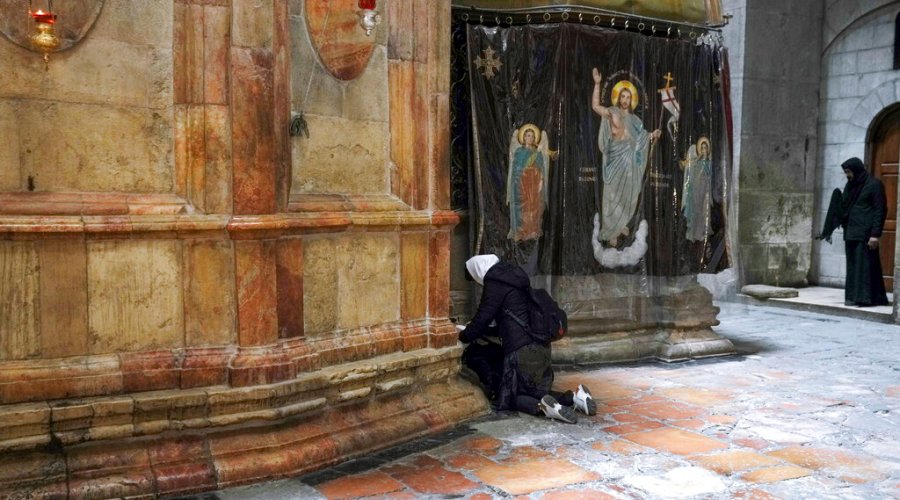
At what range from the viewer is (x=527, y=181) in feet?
24.0

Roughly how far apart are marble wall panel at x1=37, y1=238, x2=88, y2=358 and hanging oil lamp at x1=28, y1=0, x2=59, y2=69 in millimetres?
957

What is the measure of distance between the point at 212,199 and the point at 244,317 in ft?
2.23

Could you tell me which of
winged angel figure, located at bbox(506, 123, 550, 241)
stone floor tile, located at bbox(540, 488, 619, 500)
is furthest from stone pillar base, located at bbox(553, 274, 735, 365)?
stone floor tile, located at bbox(540, 488, 619, 500)

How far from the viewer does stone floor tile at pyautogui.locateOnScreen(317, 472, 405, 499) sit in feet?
14.2

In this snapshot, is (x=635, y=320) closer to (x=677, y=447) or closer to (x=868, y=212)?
(x=677, y=447)

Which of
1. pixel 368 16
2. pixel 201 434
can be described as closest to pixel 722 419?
pixel 201 434

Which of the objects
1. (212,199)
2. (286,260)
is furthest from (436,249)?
(212,199)

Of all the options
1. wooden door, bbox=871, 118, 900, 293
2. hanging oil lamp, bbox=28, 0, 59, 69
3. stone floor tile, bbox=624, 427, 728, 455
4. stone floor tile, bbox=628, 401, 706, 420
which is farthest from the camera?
wooden door, bbox=871, 118, 900, 293

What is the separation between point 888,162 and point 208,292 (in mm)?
→ 11271

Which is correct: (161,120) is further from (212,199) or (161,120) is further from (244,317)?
(244,317)

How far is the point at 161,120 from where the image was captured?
14.8 feet

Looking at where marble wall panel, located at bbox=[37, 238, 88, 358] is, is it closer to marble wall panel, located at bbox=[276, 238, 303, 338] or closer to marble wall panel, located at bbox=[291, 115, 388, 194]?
marble wall panel, located at bbox=[276, 238, 303, 338]

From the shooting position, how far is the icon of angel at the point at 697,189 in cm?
820

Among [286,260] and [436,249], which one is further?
[436,249]
